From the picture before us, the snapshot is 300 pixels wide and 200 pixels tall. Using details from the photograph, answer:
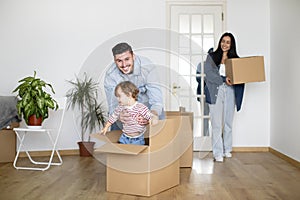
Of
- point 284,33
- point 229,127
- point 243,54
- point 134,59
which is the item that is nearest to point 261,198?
point 134,59

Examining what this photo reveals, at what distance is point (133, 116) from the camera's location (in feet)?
10.7

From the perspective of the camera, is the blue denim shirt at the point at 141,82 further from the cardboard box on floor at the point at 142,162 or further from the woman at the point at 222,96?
the woman at the point at 222,96

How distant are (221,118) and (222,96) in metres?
0.25

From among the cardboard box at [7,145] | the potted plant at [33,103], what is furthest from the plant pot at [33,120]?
the cardboard box at [7,145]

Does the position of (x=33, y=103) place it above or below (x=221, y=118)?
above

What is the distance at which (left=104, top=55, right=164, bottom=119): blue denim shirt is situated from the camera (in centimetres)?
328

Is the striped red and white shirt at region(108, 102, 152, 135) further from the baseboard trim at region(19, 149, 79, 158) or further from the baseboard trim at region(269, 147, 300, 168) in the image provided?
the baseboard trim at region(19, 149, 79, 158)

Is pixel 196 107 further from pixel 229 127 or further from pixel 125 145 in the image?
pixel 125 145

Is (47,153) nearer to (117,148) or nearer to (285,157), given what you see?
(117,148)

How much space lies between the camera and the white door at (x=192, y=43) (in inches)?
227

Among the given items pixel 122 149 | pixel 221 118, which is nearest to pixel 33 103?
pixel 122 149

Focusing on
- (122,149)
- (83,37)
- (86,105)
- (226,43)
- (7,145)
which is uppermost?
(83,37)

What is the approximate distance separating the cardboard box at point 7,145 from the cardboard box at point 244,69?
2.47 m

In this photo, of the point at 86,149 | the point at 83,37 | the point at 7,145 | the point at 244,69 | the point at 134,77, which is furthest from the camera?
the point at 83,37
